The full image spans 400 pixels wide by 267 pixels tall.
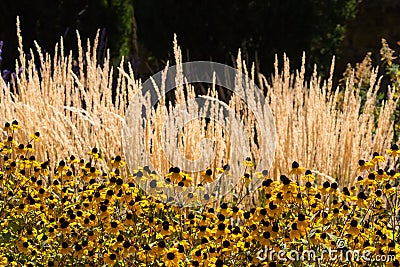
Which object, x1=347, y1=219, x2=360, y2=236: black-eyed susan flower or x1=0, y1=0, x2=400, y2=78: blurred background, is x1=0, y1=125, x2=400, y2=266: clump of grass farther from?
x1=0, y1=0, x2=400, y2=78: blurred background

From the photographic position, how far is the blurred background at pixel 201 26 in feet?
20.5

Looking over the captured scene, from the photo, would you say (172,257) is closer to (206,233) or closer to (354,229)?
(206,233)

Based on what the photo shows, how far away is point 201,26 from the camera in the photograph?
637 centimetres

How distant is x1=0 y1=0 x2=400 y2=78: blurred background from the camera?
6.24 metres

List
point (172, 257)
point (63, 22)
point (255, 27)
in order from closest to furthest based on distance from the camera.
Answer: point (172, 257) < point (255, 27) < point (63, 22)

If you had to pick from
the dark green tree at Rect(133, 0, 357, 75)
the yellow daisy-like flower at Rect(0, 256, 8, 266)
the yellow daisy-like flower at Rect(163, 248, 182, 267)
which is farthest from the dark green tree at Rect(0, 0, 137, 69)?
the yellow daisy-like flower at Rect(163, 248, 182, 267)

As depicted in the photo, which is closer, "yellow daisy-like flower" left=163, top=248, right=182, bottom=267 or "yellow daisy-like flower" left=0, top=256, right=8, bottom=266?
"yellow daisy-like flower" left=163, top=248, right=182, bottom=267

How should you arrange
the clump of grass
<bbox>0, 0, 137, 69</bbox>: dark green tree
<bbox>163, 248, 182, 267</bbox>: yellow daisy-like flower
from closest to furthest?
<bbox>163, 248, 182, 267</bbox>: yellow daisy-like flower, the clump of grass, <bbox>0, 0, 137, 69</bbox>: dark green tree

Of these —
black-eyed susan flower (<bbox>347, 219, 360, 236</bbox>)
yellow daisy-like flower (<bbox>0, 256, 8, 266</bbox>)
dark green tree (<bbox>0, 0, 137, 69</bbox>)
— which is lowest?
yellow daisy-like flower (<bbox>0, 256, 8, 266</bbox>)

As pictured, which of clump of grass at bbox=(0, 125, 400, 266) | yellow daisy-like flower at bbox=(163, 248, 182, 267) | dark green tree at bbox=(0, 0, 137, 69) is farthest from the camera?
dark green tree at bbox=(0, 0, 137, 69)

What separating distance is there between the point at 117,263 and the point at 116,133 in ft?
3.59

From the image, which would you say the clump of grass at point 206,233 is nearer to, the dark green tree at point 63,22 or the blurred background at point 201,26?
the blurred background at point 201,26

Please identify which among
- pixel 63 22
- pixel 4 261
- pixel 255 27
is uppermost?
pixel 63 22

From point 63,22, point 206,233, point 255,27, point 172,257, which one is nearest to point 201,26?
point 255,27
